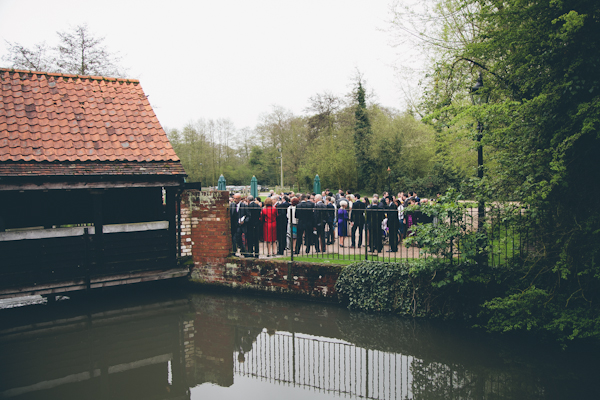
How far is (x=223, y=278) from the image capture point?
9.98 m

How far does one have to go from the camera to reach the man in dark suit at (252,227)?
10.2m

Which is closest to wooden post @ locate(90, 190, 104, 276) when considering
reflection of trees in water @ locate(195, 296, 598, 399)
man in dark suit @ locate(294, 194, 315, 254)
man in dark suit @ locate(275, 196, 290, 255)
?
reflection of trees in water @ locate(195, 296, 598, 399)

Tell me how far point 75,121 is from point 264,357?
7.42 metres

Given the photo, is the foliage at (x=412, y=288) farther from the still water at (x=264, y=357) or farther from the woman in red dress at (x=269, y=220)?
the woman in red dress at (x=269, y=220)

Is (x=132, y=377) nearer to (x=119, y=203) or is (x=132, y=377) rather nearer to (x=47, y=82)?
(x=119, y=203)

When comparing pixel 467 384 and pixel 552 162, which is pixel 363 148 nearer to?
pixel 552 162

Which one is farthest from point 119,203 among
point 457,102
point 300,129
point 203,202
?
point 300,129

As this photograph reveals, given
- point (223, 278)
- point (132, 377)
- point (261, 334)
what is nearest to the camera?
point (132, 377)

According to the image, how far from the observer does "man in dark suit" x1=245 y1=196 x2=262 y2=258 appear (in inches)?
401

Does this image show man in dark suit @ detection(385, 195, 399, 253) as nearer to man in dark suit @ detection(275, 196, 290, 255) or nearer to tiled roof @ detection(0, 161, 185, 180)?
man in dark suit @ detection(275, 196, 290, 255)

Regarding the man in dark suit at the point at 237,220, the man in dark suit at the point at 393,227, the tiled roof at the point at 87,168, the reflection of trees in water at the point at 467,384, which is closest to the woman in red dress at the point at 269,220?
the man in dark suit at the point at 237,220

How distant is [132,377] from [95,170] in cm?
478

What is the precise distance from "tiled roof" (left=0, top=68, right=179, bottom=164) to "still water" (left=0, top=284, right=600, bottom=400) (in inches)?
143

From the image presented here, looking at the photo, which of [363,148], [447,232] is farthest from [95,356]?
[363,148]
